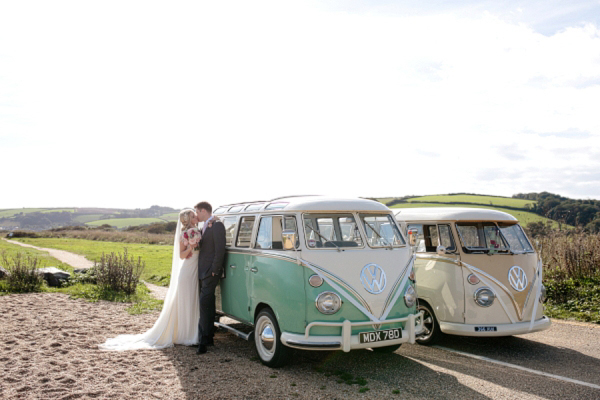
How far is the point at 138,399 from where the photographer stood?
18.6ft

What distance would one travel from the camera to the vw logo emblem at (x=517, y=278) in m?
7.86

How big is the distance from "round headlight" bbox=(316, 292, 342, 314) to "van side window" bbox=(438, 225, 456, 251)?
116 inches

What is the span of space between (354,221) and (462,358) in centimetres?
290

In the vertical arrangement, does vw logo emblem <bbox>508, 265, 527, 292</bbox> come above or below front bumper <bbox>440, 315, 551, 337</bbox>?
above

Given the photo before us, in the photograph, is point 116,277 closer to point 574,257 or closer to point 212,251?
point 212,251

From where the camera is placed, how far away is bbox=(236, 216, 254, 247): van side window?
786 centimetres

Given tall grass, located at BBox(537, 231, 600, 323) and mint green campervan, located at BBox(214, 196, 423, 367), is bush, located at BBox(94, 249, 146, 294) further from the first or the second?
tall grass, located at BBox(537, 231, 600, 323)

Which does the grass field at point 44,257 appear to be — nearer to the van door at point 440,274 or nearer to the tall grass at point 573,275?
the van door at point 440,274

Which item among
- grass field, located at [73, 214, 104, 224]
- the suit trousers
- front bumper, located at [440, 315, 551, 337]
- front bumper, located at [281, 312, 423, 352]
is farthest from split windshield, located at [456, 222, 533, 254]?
grass field, located at [73, 214, 104, 224]

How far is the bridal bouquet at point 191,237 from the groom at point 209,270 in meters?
0.11

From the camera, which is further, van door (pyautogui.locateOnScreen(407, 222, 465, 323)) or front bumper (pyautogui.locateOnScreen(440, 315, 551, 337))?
van door (pyautogui.locateOnScreen(407, 222, 465, 323))

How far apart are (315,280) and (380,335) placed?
118 centimetres

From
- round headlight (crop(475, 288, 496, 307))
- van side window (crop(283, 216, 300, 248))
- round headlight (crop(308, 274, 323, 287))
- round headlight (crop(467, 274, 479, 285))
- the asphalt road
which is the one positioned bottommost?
the asphalt road

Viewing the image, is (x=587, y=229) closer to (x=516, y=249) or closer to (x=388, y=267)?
(x=516, y=249)
